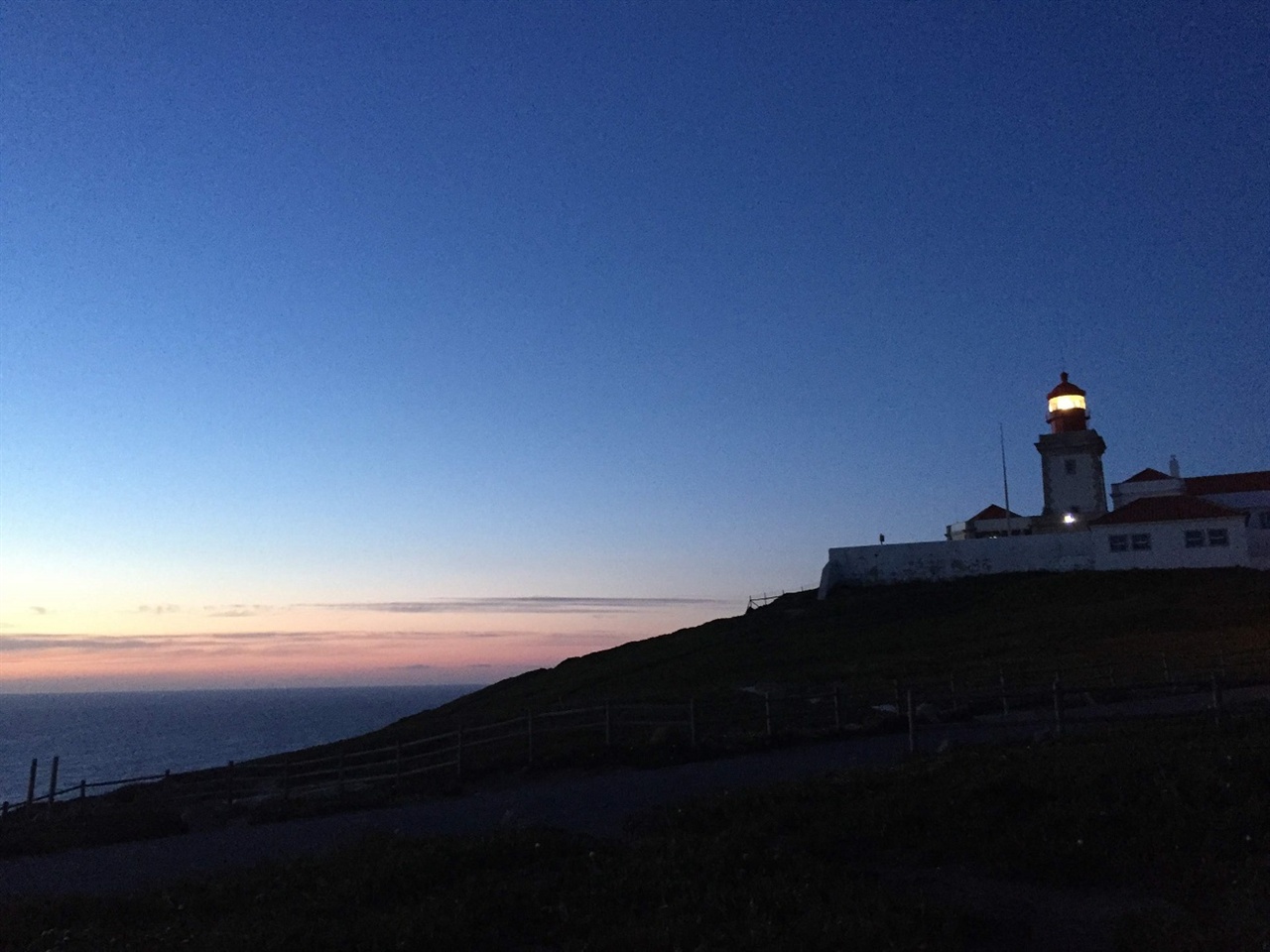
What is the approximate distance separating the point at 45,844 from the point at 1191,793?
17.4 meters

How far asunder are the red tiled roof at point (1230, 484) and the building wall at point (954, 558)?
43.2ft

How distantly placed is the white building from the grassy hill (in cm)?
186

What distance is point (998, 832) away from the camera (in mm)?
11102

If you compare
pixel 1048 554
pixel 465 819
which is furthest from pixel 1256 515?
pixel 465 819

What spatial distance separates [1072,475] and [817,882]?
67973mm

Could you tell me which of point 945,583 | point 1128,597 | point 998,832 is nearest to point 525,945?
point 998,832

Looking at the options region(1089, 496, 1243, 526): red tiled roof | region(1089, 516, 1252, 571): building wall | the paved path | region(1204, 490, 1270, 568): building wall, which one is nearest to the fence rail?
the paved path

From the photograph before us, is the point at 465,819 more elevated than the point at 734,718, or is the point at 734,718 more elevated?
the point at 734,718

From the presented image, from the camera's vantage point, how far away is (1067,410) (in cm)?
7238

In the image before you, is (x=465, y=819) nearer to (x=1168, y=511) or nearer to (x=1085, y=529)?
(x=1168, y=511)

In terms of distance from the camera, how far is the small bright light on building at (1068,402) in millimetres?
72500

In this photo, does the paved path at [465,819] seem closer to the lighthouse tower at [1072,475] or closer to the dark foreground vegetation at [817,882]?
the dark foreground vegetation at [817,882]

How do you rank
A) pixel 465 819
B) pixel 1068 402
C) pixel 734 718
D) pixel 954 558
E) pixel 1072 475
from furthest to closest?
pixel 1068 402 < pixel 1072 475 < pixel 954 558 < pixel 734 718 < pixel 465 819

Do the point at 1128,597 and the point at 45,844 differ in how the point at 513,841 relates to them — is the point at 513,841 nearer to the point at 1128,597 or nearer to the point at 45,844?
the point at 45,844
